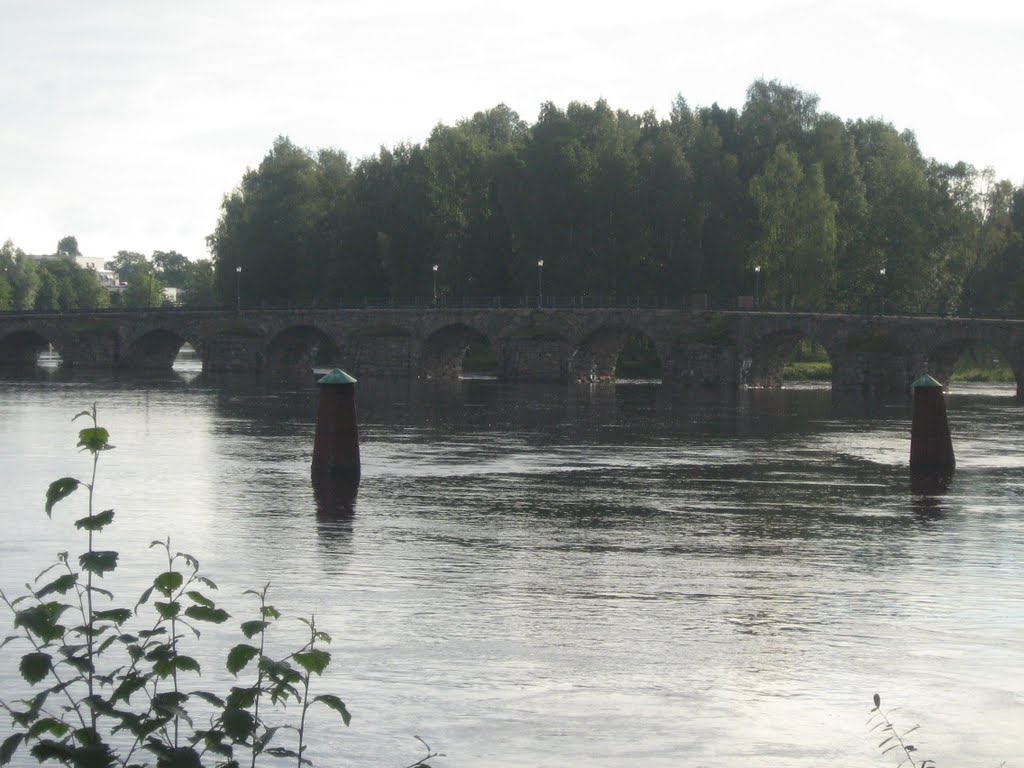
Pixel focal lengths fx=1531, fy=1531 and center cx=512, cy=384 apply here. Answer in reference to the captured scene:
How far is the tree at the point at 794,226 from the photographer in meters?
96.2

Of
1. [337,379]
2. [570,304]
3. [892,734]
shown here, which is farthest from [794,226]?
[892,734]

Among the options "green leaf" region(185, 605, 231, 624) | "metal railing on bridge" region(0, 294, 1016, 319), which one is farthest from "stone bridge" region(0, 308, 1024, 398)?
"green leaf" region(185, 605, 231, 624)

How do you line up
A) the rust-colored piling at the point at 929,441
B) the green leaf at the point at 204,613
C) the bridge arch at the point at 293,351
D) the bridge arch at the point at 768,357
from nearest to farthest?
1. the green leaf at the point at 204,613
2. the rust-colored piling at the point at 929,441
3. the bridge arch at the point at 768,357
4. the bridge arch at the point at 293,351

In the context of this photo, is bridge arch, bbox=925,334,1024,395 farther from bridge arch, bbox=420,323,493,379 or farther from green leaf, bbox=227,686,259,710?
green leaf, bbox=227,686,259,710

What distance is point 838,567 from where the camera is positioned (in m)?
23.8

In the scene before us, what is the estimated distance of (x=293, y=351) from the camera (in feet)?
378

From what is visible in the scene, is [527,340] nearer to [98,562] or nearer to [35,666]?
[98,562]

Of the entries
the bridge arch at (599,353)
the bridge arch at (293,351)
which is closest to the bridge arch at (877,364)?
the bridge arch at (599,353)

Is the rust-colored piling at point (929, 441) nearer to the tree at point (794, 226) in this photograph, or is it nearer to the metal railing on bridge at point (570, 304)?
the metal railing on bridge at point (570, 304)

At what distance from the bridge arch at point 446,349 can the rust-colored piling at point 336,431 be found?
67.1 m

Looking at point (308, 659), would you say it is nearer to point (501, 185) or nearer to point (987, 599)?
point (987, 599)

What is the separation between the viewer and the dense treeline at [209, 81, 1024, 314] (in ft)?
324

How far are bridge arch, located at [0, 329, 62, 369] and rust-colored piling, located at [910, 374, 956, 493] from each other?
309 ft

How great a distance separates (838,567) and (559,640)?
7391 millimetres
